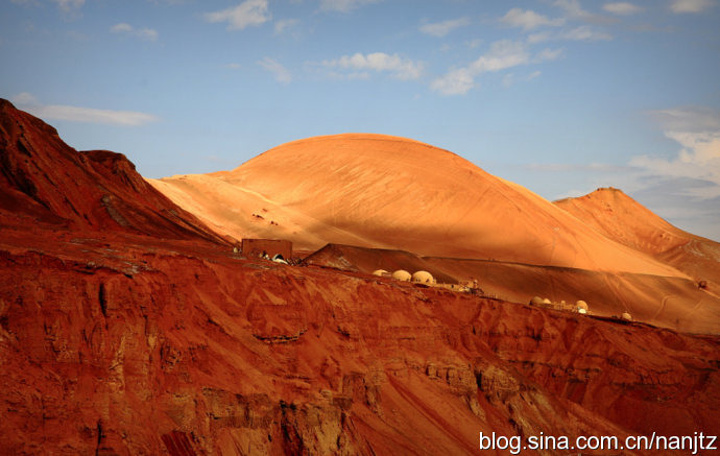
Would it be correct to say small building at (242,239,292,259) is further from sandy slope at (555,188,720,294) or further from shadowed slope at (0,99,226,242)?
sandy slope at (555,188,720,294)

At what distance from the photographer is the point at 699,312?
84.0 m

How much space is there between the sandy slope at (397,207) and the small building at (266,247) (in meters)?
38.5

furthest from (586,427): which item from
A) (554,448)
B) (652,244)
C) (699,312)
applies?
(652,244)

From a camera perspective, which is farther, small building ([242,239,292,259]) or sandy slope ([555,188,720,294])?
sandy slope ([555,188,720,294])

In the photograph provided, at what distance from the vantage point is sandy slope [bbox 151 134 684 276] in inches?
3329

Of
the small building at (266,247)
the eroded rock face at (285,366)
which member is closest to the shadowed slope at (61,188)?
the small building at (266,247)

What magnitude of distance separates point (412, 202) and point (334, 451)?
69695mm

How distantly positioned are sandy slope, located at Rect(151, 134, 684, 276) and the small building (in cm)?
3846

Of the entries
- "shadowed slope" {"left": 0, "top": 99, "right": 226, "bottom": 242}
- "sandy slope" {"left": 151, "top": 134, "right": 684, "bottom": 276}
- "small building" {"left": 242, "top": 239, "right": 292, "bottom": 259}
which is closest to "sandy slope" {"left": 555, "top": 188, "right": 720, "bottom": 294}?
"sandy slope" {"left": 151, "top": 134, "right": 684, "bottom": 276}

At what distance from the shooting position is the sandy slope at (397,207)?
8456 centimetres

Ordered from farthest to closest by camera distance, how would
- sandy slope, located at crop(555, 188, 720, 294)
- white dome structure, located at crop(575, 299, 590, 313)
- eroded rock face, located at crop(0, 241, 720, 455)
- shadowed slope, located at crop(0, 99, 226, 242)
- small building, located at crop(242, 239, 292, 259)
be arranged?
sandy slope, located at crop(555, 188, 720, 294)
white dome structure, located at crop(575, 299, 590, 313)
small building, located at crop(242, 239, 292, 259)
shadowed slope, located at crop(0, 99, 226, 242)
eroded rock face, located at crop(0, 241, 720, 455)

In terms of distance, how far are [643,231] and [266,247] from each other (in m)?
105

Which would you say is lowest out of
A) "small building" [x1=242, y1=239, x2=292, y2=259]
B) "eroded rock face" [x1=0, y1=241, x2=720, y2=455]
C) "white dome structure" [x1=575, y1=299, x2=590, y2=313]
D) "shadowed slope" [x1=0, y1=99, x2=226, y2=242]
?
"eroded rock face" [x1=0, y1=241, x2=720, y2=455]

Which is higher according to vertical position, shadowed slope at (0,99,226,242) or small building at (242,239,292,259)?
shadowed slope at (0,99,226,242)
